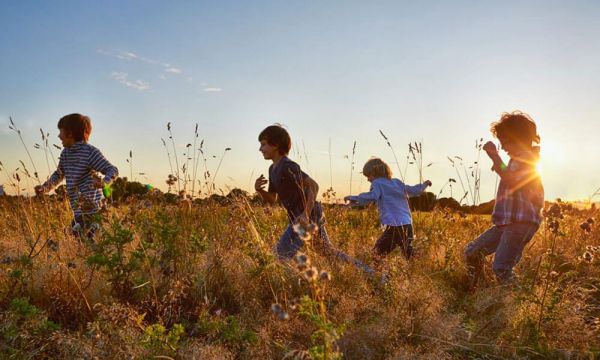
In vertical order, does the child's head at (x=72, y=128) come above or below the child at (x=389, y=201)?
above

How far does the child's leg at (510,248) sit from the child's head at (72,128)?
4.90 metres

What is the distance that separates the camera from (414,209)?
29.2 feet

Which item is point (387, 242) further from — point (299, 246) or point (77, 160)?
point (77, 160)

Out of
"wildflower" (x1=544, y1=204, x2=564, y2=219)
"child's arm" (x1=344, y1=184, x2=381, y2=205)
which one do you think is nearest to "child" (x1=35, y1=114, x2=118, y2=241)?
"child's arm" (x1=344, y1=184, x2=381, y2=205)

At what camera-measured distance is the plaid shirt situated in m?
4.79

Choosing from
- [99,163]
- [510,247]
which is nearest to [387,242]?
[510,247]

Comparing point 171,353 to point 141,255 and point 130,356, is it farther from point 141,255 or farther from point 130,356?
point 141,255

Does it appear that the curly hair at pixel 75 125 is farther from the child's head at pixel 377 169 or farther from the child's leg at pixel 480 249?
the child's leg at pixel 480 249

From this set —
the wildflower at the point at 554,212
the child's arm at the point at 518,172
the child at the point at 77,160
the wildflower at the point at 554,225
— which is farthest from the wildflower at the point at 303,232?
the child at the point at 77,160

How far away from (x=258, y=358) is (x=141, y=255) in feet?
3.83

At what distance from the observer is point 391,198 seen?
238 inches

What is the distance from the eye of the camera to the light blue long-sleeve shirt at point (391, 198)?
19.4 feet

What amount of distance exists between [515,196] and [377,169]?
5.73 ft

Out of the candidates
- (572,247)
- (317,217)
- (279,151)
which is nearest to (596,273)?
(572,247)
